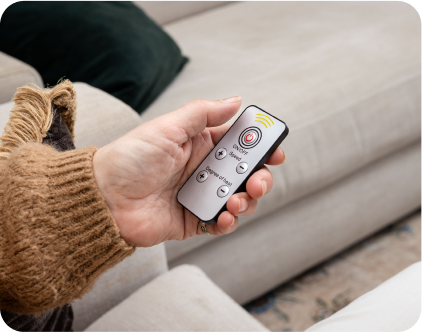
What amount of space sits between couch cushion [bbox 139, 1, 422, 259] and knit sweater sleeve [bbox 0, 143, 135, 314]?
32 cm

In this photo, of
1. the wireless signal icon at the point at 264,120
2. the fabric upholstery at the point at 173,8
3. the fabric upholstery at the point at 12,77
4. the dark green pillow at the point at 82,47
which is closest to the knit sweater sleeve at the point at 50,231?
the wireless signal icon at the point at 264,120

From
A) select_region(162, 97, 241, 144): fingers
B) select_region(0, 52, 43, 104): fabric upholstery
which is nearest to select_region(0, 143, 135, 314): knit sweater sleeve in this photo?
select_region(162, 97, 241, 144): fingers

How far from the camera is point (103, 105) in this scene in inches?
25.8

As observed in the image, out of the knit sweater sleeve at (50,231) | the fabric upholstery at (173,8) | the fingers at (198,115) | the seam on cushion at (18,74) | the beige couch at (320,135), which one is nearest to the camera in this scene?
the knit sweater sleeve at (50,231)

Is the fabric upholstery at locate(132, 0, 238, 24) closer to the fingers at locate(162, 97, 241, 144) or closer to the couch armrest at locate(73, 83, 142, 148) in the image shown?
the couch armrest at locate(73, 83, 142, 148)

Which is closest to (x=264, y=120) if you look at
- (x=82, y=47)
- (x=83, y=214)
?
(x=83, y=214)

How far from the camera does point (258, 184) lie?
20.2 inches

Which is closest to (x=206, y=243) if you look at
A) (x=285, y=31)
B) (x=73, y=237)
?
(x=73, y=237)

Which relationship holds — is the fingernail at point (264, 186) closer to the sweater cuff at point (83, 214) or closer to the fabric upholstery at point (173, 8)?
the sweater cuff at point (83, 214)

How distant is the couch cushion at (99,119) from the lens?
0.61 metres

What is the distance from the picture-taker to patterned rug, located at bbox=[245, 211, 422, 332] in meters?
0.87

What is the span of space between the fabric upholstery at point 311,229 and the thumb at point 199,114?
0.36 metres

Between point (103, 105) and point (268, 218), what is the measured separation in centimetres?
42

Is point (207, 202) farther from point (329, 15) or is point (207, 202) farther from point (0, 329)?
point (329, 15)
